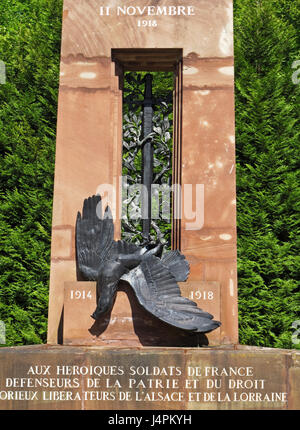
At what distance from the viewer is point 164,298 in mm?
5090

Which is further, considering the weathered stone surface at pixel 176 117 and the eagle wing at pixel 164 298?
the weathered stone surface at pixel 176 117

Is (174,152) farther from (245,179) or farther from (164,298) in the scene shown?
(245,179)

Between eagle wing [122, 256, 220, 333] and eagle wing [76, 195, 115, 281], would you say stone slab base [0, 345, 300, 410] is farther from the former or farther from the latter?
eagle wing [76, 195, 115, 281]

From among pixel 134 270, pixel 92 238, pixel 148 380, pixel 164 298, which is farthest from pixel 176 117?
pixel 148 380

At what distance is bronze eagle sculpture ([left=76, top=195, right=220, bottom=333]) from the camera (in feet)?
16.3

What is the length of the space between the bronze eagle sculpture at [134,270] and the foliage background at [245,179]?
3013mm

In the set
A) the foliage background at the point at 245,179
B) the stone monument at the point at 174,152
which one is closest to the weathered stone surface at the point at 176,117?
the stone monument at the point at 174,152

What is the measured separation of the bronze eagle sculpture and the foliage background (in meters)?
3.01

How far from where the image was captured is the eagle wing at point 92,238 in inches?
212

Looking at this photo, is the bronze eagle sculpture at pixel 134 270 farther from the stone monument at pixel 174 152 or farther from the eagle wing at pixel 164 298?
the stone monument at pixel 174 152

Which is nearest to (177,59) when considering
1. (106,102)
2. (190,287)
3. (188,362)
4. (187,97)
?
(187,97)

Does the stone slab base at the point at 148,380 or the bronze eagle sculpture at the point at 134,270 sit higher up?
the bronze eagle sculpture at the point at 134,270

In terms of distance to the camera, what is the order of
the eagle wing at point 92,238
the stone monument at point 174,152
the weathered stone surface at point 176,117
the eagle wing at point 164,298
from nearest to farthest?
the eagle wing at point 164,298 < the stone monument at point 174,152 < the eagle wing at point 92,238 < the weathered stone surface at point 176,117

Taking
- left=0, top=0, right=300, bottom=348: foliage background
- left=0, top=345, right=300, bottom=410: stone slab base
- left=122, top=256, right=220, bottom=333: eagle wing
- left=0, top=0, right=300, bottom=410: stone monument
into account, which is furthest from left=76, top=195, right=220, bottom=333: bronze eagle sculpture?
left=0, top=0, right=300, bottom=348: foliage background
